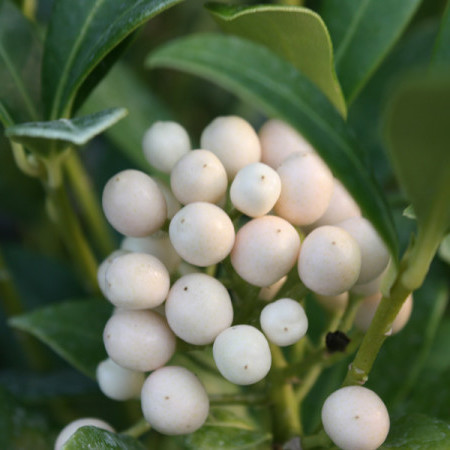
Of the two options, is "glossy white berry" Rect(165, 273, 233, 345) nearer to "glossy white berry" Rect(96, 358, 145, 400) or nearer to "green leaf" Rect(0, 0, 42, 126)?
"glossy white berry" Rect(96, 358, 145, 400)

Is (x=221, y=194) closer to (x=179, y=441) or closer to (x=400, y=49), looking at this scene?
(x=179, y=441)

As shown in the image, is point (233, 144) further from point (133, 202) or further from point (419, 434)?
point (419, 434)

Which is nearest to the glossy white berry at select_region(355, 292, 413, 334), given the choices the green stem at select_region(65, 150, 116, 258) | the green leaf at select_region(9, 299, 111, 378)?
the green leaf at select_region(9, 299, 111, 378)

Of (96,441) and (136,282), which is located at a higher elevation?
(136,282)

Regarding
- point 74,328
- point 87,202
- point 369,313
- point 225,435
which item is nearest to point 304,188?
point 369,313

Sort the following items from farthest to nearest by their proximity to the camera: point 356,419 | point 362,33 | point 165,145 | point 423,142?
point 362,33, point 165,145, point 356,419, point 423,142

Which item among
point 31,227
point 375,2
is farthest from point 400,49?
point 31,227

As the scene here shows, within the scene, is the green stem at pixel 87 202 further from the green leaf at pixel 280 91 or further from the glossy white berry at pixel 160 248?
the green leaf at pixel 280 91
